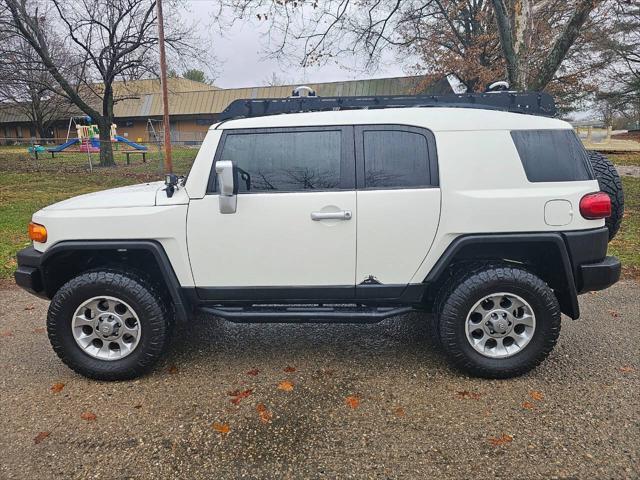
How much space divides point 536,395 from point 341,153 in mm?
2110

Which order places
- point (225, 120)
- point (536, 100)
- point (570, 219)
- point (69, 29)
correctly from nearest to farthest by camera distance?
point (570, 219) → point (225, 120) → point (536, 100) → point (69, 29)

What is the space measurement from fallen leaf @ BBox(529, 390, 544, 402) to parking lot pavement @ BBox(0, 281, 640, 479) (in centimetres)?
2

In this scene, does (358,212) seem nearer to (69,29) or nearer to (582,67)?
(69,29)

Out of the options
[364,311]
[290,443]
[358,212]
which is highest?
[358,212]

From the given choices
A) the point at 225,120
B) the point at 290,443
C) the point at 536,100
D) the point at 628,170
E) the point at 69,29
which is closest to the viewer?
the point at 290,443

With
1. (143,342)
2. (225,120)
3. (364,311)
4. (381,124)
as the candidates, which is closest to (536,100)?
(381,124)

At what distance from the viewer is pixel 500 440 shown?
269cm

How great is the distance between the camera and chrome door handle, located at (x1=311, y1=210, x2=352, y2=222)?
3.22 meters

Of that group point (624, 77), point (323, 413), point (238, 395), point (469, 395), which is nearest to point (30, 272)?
point (238, 395)

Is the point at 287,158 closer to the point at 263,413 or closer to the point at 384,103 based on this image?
the point at 384,103

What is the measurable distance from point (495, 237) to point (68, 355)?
3.14 metres

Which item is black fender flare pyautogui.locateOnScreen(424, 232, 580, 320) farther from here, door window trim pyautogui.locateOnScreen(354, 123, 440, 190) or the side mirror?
the side mirror

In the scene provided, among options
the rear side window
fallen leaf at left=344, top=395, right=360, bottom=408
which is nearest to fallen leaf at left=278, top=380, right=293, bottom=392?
fallen leaf at left=344, top=395, right=360, bottom=408

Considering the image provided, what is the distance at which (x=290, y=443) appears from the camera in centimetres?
270
